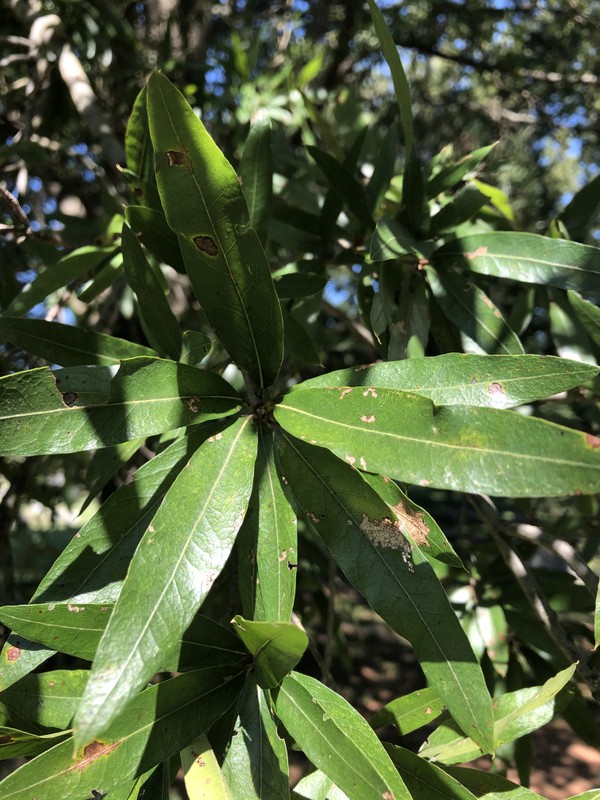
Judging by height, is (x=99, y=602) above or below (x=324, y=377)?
below

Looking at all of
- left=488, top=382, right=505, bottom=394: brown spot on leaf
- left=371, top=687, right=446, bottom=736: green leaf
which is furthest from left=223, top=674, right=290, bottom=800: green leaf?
left=488, top=382, right=505, bottom=394: brown spot on leaf

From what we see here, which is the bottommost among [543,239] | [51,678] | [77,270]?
[51,678]

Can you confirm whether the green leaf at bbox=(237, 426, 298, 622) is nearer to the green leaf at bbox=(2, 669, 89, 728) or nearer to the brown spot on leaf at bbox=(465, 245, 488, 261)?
the green leaf at bbox=(2, 669, 89, 728)

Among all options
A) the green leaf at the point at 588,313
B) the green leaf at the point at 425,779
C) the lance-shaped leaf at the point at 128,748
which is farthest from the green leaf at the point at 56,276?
the green leaf at the point at 425,779

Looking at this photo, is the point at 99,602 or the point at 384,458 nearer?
the point at 384,458

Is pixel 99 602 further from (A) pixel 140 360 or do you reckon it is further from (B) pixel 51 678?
(A) pixel 140 360

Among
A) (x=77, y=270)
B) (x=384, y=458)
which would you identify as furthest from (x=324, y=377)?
(x=77, y=270)

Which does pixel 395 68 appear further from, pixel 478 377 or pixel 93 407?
pixel 93 407

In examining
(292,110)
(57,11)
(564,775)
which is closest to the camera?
(57,11)
